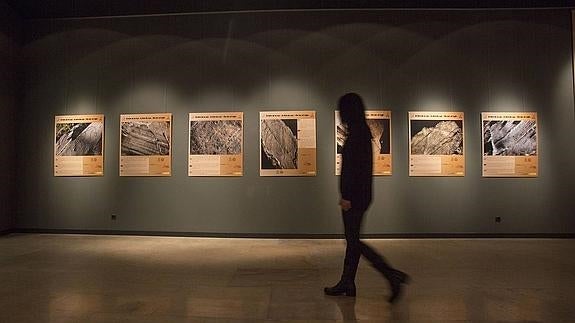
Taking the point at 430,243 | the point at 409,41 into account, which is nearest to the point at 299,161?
the point at 430,243

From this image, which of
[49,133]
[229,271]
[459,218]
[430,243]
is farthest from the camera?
[49,133]

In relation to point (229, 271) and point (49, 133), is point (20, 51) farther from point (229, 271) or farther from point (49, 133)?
point (229, 271)

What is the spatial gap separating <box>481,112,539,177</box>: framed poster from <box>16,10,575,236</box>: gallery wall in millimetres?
137

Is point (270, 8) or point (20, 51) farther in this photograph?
point (20, 51)

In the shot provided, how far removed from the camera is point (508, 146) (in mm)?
6781

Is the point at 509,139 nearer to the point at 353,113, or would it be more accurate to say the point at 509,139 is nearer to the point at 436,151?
the point at 436,151

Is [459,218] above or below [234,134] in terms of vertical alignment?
below

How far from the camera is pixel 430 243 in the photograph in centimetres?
628

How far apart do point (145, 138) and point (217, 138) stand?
1.43 metres

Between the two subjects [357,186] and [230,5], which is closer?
[357,186]

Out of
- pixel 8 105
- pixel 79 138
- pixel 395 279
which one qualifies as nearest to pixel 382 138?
pixel 395 279

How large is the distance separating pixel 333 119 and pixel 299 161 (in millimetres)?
1021

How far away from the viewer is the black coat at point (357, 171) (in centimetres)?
308

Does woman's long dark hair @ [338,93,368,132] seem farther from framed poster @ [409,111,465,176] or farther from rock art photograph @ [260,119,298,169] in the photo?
framed poster @ [409,111,465,176]
